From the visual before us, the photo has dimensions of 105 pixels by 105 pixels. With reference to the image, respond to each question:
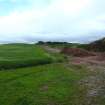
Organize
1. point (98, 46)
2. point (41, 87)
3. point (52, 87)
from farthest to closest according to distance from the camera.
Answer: point (98, 46) < point (41, 87) < point (52, 87)

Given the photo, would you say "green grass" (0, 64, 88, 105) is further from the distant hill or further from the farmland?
the distant hill

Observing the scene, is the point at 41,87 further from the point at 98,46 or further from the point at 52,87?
the point at 98,46

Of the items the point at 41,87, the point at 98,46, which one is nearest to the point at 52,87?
the point at 41,87

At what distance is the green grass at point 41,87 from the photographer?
2091 centimetres

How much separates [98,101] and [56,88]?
15.2 feet

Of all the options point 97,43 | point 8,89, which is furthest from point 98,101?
point 97,43

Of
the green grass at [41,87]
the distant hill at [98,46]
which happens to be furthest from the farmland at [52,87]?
the distant hill at [98,46]

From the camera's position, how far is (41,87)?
25.0 metres

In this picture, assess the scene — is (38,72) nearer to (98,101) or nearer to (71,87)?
(71,87)

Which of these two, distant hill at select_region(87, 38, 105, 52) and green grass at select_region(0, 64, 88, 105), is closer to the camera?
green grass at select_region(0, 64, 88, 105)

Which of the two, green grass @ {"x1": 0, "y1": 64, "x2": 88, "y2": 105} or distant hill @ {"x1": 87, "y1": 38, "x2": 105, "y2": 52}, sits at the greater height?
distant hill @ {"x1": 87, "y1": 38, "x2": 105, "y2": 52}

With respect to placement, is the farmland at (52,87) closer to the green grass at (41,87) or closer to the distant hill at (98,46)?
the green grass at (41,87)

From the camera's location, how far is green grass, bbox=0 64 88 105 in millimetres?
20906

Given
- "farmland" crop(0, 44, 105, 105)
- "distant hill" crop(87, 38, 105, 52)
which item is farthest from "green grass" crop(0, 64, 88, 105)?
"distant hill" crop(87, 38, 105, 52)
